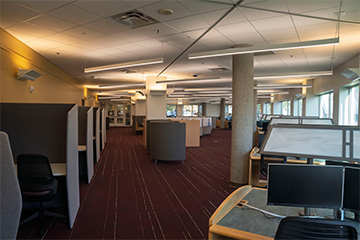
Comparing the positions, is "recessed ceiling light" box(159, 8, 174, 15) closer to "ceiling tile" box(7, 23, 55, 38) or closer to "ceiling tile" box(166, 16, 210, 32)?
"ceiling tile" box(166, 16, 210, 32)

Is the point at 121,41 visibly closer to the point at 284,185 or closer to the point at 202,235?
the point at 202,235

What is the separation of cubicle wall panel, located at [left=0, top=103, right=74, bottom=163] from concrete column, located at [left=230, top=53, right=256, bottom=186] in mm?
3031

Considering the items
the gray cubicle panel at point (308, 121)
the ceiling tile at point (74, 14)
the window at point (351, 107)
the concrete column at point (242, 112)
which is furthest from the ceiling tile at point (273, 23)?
the window at point (351, 107)

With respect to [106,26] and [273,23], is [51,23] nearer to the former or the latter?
[106,26]

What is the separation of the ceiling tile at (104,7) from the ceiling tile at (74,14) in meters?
0.14

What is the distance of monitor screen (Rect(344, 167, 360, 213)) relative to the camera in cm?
168

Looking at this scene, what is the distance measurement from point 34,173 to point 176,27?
330 centimetres

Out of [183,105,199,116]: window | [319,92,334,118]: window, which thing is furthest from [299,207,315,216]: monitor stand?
[183,105,199,116]: window

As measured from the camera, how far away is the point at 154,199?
3.96 meters

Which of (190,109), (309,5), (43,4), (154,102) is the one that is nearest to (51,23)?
(43,4)

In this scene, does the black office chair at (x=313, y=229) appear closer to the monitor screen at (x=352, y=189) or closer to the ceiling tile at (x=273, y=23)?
the monitor screen at (x=352, y=189)

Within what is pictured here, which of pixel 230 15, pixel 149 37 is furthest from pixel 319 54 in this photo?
pixel 149 37

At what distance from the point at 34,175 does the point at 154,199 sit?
184 centimetres

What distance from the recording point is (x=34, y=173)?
2764mm
